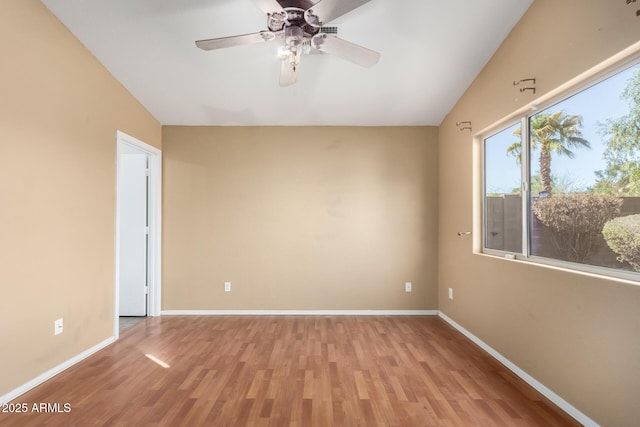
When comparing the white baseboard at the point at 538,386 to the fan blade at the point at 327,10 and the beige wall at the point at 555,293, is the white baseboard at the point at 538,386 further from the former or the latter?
the fan blade at the point at 327,10

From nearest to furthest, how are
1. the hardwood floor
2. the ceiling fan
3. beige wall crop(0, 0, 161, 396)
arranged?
1. the ceiling fan
2. the hardwood floor
3. beige wall crop(0, 0, 161, 396)

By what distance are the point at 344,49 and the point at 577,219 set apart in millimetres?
1819

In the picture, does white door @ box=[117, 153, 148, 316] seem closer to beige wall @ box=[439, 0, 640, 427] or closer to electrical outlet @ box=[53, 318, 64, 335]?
electrical outlet @ box=[53, 318, 64, 335]

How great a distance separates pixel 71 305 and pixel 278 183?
2464 millimetres

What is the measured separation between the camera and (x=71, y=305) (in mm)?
2898

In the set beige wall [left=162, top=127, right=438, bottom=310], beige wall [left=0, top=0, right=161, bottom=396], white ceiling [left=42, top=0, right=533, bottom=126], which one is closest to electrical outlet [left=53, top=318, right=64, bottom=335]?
beige wall [left=0, top=0, right=161, bottom=396]

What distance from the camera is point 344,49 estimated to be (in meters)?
2.30

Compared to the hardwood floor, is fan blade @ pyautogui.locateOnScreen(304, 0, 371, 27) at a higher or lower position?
higher

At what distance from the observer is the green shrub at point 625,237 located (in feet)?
5.95

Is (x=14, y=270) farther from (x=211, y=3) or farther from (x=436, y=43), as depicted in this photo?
(x=436, y=43)

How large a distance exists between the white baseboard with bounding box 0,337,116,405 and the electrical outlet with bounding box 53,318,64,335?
0.25 meters

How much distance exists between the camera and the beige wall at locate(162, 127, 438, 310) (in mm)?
4453

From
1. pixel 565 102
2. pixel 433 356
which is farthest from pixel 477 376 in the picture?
pixel 565 102

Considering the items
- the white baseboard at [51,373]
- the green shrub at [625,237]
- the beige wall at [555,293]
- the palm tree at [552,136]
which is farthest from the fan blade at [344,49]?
the white baseboard at [51,373]
